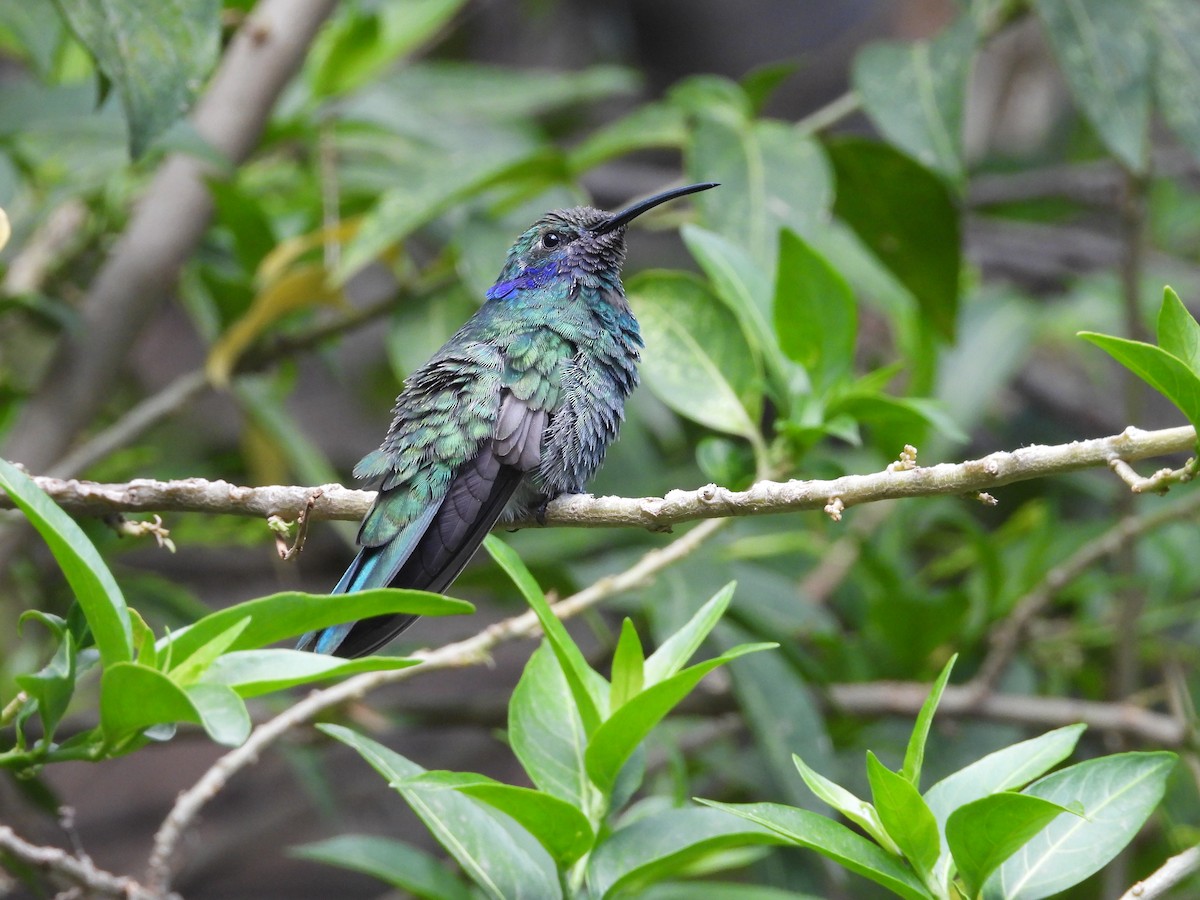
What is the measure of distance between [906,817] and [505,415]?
3.73ft

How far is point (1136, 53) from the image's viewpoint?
3.11 meters

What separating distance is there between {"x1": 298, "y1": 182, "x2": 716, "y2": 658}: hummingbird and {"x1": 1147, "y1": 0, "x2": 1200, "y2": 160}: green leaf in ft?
4.42

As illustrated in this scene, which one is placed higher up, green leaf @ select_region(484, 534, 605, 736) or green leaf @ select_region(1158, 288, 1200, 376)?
green leaf @ select_region(1158, 288, 1200, 376)

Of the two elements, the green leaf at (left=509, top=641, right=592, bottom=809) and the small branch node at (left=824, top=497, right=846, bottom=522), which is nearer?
the small branch node at (left=824, top=497, right=846, bottom=522)

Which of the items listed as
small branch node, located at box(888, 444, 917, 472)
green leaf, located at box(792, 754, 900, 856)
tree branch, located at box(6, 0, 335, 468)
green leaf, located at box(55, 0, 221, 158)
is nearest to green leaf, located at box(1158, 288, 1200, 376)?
small branch node, located at box(888, 444, 917, 472)

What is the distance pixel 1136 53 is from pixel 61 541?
2892mm

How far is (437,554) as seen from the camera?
6.61 ft

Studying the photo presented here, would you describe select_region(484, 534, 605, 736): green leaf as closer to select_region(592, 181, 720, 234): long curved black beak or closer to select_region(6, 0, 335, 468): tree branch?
select_region(592, 181, 720, 234): long curved black beak

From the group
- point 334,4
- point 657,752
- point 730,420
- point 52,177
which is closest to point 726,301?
point 730,420

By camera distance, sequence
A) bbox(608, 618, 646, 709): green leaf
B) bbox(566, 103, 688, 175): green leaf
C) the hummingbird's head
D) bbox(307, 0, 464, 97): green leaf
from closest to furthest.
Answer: bbox(608, 618, 646, 709): green leaf, the hummingbird's head, bbox(566, 103, 688, 175): green leaf, bbox(307, 0, 464, 97): green leaf

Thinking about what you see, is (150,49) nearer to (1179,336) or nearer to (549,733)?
(549,733)

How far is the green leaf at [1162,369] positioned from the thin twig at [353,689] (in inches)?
33.3

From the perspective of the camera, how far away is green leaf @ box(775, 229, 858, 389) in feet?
7.26

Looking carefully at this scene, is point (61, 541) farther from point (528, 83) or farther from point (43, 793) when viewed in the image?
point (528, 83)
